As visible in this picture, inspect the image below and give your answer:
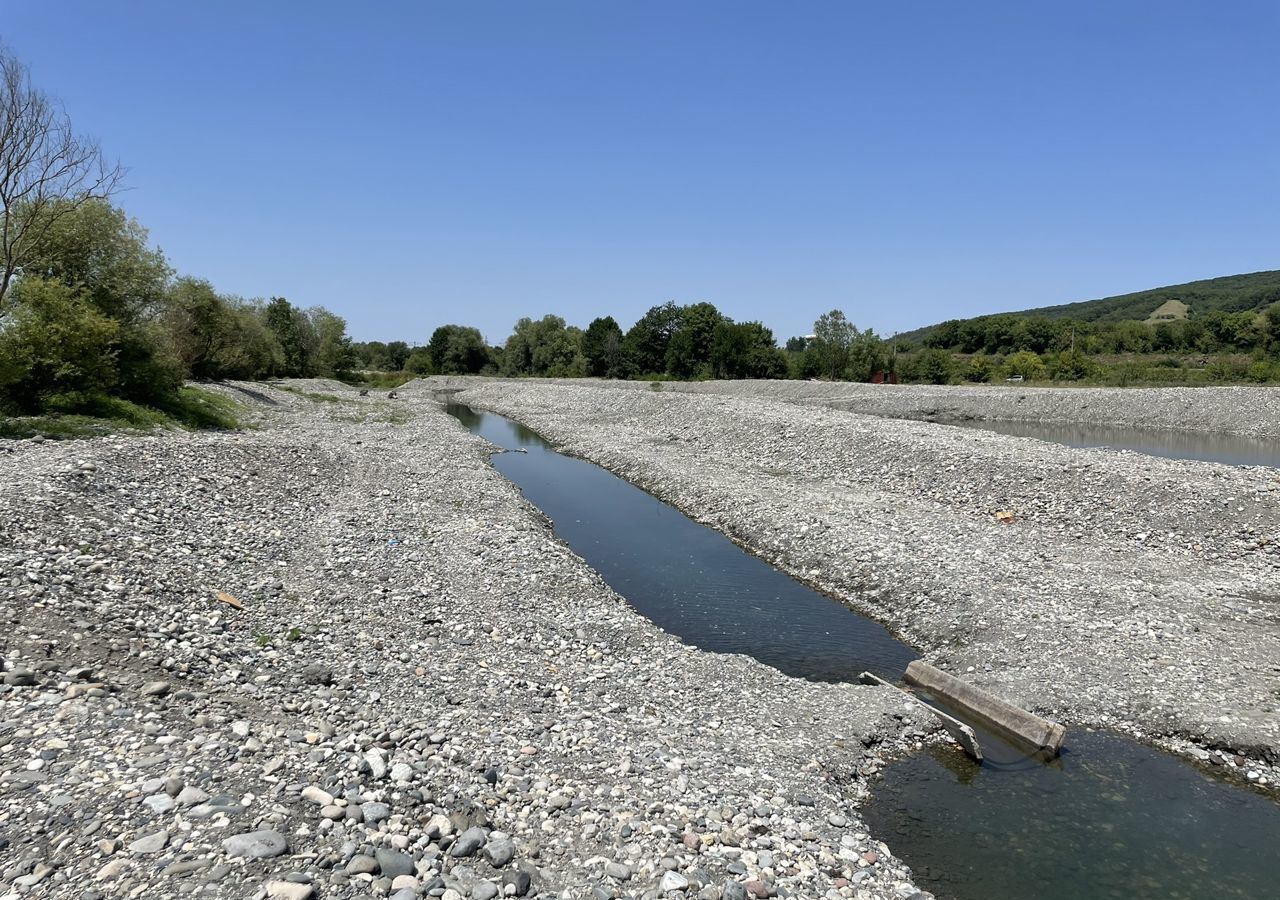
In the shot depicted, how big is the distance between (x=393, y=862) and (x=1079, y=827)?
27.8 feet

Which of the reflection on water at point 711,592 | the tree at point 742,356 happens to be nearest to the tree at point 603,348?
the tree at point 742,356

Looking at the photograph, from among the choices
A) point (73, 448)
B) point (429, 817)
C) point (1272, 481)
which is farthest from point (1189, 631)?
A: point (73, 448)

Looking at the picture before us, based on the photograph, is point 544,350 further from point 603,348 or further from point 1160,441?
point 1160,441

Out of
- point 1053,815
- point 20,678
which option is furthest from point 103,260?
point 1053,815

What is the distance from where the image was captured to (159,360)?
122 ft

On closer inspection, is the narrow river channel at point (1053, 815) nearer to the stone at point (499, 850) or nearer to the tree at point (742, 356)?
the stone at point (499, 850)

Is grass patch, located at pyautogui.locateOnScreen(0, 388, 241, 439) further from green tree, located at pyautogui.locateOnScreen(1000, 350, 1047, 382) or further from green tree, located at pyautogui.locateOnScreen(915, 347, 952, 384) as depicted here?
green tree, located at pyautogui.locateOnScreen(1000, 350, 1047, 382)

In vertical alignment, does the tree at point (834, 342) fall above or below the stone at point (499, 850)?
above

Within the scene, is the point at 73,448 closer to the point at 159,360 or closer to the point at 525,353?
the point at 159,360

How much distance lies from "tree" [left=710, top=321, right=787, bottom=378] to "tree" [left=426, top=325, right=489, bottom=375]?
172ft

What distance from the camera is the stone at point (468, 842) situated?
24.1 feet

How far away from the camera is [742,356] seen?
10219 cm

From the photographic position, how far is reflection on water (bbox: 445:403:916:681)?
594 inches

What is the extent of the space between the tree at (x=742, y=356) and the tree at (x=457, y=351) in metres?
52.3
